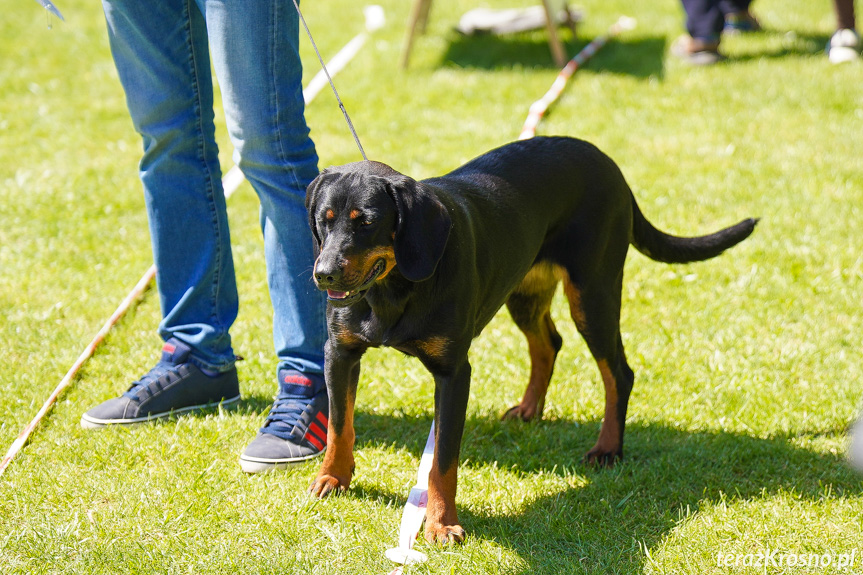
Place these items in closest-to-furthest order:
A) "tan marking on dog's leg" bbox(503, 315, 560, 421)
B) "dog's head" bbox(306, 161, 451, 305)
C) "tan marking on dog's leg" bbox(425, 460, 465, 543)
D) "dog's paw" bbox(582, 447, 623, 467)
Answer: "dog's head" bbox(306, 161, 451, 305), "tan marking on dog's leg" bbox(425, 460, 465, 543), "dog's paw" bbox(582, 447, 623, 467), "tan marking on dog's leg" bbox(503, 315, 560, 421)

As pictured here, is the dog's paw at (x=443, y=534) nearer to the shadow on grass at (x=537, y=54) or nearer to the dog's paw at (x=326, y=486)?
the dog's paw at (x=326, y=486)

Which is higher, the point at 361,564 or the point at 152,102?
the point at 152,102

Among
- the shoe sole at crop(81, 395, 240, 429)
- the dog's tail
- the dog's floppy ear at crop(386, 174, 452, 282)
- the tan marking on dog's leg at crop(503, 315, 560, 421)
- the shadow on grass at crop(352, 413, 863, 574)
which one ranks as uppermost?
the dog's floppy ear at crop(386, 174, 452, 282)

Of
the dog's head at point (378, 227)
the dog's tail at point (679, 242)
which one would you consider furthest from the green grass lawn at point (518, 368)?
the dog's head at point (378, 227)

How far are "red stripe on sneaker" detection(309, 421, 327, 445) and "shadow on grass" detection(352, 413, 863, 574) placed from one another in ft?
0.62

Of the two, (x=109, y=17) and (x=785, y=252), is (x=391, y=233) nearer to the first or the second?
(x=109, y=17)

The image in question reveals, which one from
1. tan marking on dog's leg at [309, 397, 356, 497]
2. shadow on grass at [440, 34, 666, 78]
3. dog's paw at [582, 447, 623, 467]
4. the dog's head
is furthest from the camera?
shadow on grass at [440, 34, 666, 78]

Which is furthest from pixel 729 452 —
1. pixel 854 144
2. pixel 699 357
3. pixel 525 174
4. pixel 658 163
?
pixel 854 144

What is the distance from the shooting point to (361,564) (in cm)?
277

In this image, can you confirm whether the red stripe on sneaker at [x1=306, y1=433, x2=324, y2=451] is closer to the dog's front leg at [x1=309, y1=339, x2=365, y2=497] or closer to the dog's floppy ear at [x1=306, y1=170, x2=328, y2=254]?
the dog's front leg at [x1=309, y1=339, x2=365, y2=497]

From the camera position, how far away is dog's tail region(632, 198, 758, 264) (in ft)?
11.5

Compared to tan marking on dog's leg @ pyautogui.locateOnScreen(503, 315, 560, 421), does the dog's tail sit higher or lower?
higher

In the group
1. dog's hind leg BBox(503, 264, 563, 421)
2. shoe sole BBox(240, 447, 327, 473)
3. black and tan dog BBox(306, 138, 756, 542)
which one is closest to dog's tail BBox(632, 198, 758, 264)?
black and tan dog BBox(306, 138, 756, 542)

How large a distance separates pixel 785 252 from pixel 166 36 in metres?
3.54
